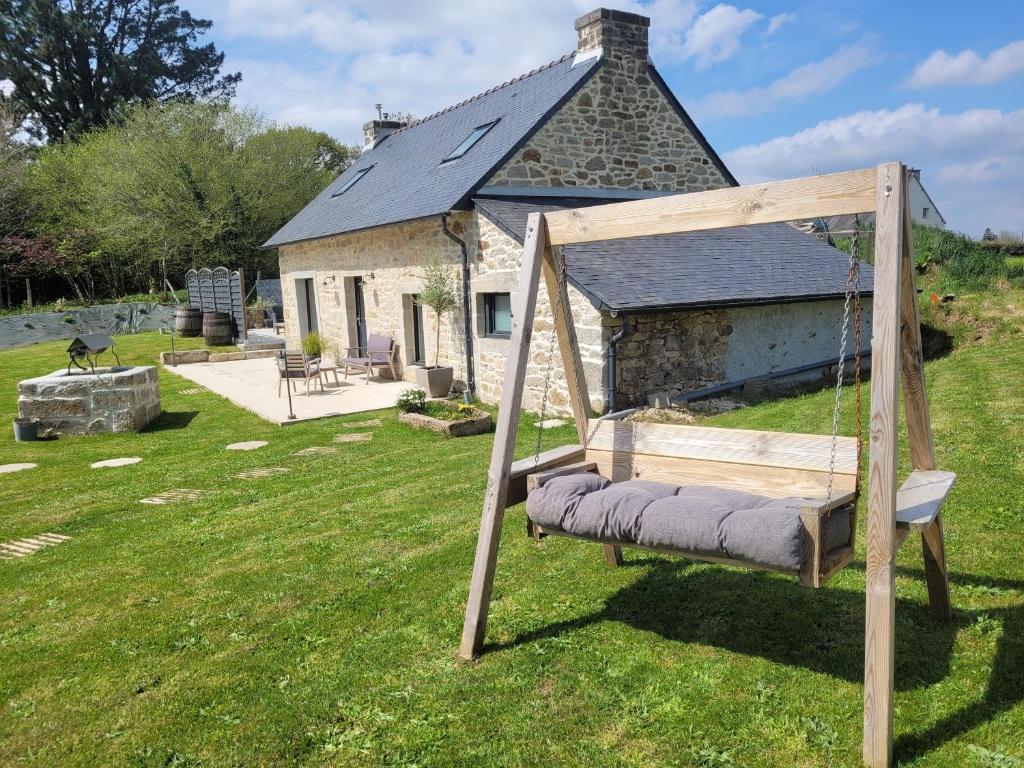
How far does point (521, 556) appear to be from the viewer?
15.1 ft

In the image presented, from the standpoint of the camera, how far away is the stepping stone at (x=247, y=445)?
880cm

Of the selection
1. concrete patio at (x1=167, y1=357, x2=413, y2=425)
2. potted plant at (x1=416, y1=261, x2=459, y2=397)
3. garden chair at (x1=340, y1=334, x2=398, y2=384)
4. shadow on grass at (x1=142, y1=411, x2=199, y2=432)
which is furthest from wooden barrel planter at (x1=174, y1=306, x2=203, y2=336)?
potted plant at (x1=416, y1=261, x2=459, y2=397)

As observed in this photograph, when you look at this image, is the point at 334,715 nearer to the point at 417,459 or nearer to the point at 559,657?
the point at 559,657

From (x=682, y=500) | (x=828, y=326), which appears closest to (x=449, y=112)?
(x=828, y=326)

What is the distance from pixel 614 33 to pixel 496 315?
17.8 feet

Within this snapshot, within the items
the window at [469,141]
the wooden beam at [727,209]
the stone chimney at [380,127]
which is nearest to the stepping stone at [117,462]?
the wooden beam at [727,209]

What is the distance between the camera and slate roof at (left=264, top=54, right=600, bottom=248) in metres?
11.6

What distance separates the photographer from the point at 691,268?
438 inches

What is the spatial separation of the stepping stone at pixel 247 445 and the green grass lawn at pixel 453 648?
Result: 2788 millimetres

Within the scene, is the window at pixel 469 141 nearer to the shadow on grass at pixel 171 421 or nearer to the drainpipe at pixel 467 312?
the drainpipe at pixel 467 312

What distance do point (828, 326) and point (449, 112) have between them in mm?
9947

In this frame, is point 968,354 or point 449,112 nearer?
point 968,354

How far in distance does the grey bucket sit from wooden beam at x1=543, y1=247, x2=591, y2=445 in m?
8.66

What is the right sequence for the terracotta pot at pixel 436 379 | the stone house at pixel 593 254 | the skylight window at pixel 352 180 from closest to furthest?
the stone house at pixel 593 254, the terracotta pot at pixel 436 379, the skylight window at pixel 352 180
